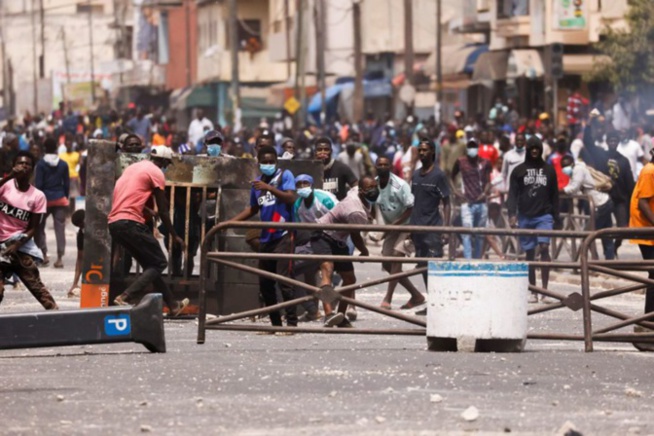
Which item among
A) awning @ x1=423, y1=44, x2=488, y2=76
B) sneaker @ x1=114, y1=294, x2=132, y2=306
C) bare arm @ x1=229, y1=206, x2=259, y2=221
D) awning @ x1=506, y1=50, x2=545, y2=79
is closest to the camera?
sneaker @ x1=114, y1=294, x2=132, y2=306

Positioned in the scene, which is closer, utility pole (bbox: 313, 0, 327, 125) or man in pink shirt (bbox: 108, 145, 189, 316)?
man in pink shirt (bbox: 108, 145, 189, 316)

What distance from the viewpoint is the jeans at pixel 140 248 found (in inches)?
648

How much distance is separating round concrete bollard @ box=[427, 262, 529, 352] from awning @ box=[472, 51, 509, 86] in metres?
41.1

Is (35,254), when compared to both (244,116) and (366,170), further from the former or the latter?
(244,116)

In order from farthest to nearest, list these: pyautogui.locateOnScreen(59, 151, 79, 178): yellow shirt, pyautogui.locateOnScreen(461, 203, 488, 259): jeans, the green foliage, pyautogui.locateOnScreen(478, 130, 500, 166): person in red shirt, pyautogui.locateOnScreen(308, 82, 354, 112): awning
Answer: pyautogui.locateOnScreen(308, 82, 354, 112): awning
the green foliage
pyautogui.locateOnScreen(59, 151, 79, 178): yellow shirt
pyautogui.locateOnScreen(478, 130, 500, 166): person in red shirt
pyautogui.locateOnScreen(461, 203, 488, 259): jeans

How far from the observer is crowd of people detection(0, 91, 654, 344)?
55.1 feet

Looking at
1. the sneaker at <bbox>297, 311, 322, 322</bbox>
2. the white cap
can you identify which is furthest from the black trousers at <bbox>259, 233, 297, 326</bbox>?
the white cap

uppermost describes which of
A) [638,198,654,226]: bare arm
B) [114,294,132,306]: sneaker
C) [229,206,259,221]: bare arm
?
[638,198,654,226]: bare arm

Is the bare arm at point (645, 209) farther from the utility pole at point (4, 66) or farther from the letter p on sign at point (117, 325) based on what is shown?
the utility pole at point (4, 66)

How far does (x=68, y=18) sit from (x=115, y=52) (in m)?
4.08

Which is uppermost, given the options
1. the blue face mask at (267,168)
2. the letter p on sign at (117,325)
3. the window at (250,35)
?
the window at (250,35)

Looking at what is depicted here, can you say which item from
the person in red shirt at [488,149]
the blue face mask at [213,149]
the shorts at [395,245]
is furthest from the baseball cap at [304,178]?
the person in red shirt at [488,149]

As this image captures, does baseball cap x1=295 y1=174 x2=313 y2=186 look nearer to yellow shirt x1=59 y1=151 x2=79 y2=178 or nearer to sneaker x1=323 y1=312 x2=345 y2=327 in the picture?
sneaker x1=323 y1=312 x2=345 y2=327

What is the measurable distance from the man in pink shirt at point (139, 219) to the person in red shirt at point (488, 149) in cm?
1508
